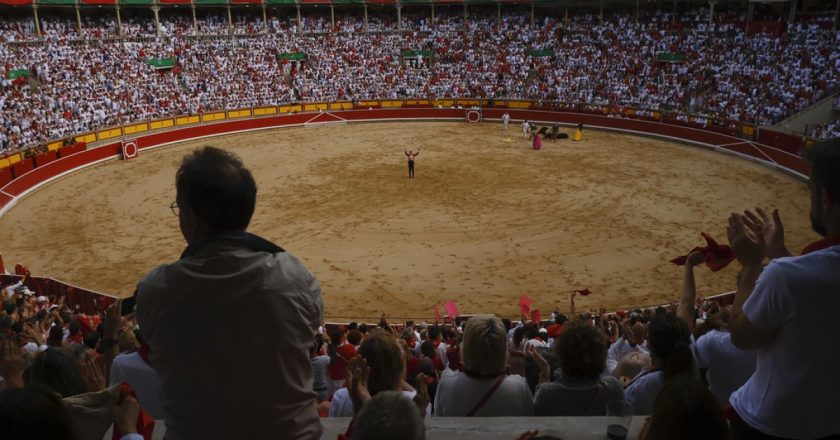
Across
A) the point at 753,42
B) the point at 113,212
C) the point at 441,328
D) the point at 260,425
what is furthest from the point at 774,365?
the point at 753,42

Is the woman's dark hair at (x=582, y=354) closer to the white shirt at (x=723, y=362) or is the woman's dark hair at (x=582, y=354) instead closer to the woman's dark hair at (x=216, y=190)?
the white shirt at (x=723, y=362)

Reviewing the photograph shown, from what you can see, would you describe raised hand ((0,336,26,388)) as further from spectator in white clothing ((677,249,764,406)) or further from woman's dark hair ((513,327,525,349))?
woman's dark hair ((513,327,525,349))

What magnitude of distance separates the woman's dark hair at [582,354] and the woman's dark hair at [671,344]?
0.32m

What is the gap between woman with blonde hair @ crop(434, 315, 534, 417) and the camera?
3594mm

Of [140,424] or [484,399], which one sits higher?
[140,424]

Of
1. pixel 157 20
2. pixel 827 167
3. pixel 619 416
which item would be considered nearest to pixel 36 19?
pixel 157 20

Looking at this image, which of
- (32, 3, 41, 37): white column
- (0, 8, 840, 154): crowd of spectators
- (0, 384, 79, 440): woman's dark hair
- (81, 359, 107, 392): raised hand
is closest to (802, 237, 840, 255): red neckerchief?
(0, 384, 79, 440): woman's dark hair

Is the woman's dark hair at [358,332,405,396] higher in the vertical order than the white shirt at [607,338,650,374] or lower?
higher

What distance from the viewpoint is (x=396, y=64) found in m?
40.9

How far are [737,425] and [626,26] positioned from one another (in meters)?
41.1

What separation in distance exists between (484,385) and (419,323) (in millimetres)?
8711

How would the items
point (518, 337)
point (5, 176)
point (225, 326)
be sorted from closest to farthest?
point (225, 326) → point (518, 337) → point (5, 176)

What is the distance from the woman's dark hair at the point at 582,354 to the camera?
3.64 metres

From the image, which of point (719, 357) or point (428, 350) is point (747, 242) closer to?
point (719, 357)
